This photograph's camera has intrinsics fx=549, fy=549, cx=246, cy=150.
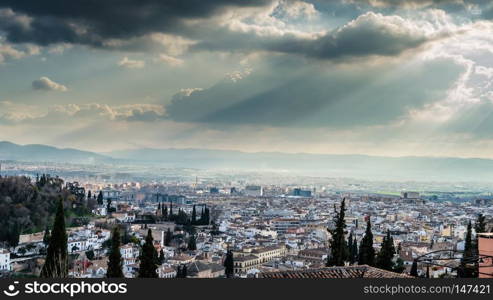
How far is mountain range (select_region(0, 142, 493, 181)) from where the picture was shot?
241 ft

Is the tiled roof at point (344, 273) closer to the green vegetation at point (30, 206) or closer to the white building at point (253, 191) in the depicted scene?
the green vegetation at point (30, 206)

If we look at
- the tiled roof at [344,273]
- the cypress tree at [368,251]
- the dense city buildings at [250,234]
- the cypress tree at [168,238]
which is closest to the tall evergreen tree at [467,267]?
the dense city buildings at [250,234]

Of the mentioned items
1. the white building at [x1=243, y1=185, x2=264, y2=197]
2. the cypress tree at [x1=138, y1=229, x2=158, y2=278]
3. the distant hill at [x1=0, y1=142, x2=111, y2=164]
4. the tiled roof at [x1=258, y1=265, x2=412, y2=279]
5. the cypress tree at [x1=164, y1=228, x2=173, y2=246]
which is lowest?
the cypress tree at [x1=164, y1=228, x2=173, y2=246]

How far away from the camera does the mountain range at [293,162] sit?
7356 cm

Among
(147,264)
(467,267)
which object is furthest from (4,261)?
(467,267)

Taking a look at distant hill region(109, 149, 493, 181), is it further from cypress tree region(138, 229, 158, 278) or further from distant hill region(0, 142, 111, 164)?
cypress tree region(138, 229, 158, 278)

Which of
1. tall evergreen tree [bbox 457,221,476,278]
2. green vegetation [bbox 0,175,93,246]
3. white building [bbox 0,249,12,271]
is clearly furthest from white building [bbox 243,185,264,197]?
tall evergreen tree [bbox 457,221,476,278]

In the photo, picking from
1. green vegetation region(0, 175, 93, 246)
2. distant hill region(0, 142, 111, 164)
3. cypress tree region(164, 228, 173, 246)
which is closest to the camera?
green vegetation region(0, 175, 93, 246)

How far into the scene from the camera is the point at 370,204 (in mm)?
55312

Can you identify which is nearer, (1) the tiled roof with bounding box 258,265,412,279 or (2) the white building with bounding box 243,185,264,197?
(1) the tiled roof with bounding box 258,265,412,279

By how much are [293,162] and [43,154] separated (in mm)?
55047

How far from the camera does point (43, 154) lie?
70625mm

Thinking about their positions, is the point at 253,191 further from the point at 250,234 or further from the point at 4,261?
the point at 4,261

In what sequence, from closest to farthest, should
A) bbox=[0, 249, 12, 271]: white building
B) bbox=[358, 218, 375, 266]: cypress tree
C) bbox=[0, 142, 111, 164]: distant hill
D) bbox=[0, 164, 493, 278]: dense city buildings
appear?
bbox=[358, 218, 375, 266]: cypress tree → bbox=[0, 164, 493, 278]: dense city buildings → bbox=[0, 249, 12, 271]: white building → bbox=[0, 142, 111, 164]: distant hill
